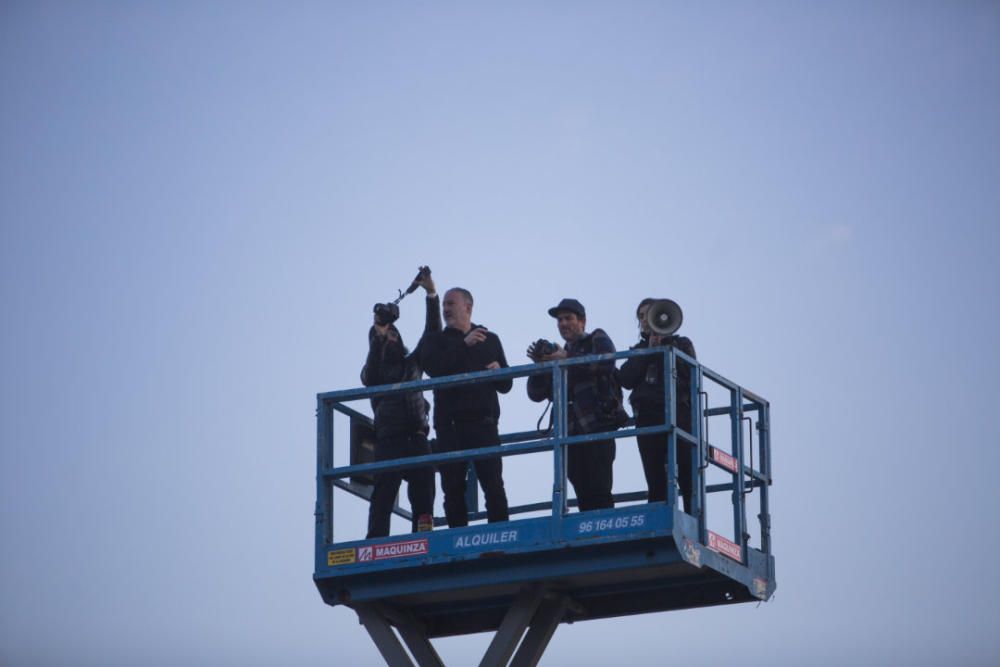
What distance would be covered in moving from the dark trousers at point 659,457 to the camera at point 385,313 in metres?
2.76

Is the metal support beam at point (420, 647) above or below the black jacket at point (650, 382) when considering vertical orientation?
below

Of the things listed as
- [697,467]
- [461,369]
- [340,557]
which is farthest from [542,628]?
[461,369]

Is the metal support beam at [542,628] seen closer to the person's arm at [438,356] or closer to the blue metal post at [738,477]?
the blue metal post at [738,477]

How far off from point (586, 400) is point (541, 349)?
68cm

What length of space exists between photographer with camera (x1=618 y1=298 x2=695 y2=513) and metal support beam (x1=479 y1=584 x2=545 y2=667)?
60.7 inches

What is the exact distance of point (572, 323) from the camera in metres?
19.3

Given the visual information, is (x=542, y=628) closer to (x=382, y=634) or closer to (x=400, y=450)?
(x=382, y=634)

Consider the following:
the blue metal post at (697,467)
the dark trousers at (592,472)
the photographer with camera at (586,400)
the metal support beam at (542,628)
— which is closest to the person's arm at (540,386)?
the photographer with camera at (586,400)

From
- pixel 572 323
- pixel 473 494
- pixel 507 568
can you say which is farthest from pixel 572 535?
pixel 473 494

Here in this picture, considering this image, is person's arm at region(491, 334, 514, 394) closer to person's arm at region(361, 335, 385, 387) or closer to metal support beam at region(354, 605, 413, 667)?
person's arm at region(361, 335, 385, 387)

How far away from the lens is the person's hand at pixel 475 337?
63.1 ft

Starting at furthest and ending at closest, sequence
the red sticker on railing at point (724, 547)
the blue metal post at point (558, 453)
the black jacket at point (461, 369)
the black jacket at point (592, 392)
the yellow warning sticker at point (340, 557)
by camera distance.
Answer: the yellow warning sticker at point (340, 557), the black jacket at point (461, 369), the black jacket at point (592, 392), the red sticker on railing at point (724, 547), the blue metal post at point (558, 453)

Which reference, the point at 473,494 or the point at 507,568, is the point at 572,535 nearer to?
the point at 507,568

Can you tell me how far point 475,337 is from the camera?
1927cm
